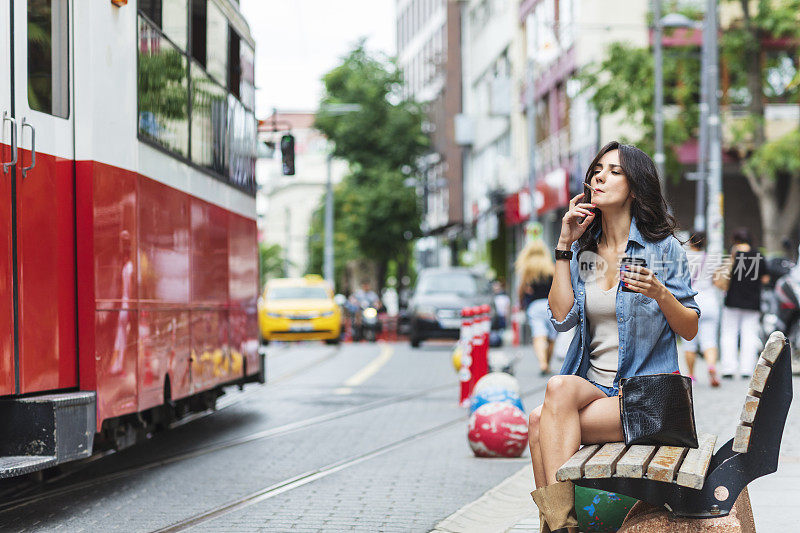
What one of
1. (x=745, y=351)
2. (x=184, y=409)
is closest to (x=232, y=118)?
(x=184, y=409)

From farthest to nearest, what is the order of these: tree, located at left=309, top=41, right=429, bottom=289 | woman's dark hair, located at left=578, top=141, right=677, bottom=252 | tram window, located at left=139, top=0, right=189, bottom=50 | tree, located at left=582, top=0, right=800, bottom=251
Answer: tree, located at left=309, top=41, right=429, bottom=289 → tree, located at left=582, top=0, right=800, bottom=251 → tram window, located at left=139, top=0, right=189, bottom=50 → woman's dark hair, located at left=578, top=141, right=677, bottom=252

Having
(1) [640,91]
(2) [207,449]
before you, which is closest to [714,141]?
(1) [640,91]

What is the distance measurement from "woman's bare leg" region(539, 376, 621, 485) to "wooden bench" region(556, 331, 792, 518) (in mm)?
208

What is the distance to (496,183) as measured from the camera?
55844mm

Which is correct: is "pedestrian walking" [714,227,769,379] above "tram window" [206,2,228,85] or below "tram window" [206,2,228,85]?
below

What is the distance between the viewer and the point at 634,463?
15.4 ft

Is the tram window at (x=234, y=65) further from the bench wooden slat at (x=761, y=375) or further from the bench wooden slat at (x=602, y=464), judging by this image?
the bench wooden slat at (x=761, y=375)

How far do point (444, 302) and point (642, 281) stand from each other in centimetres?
2745

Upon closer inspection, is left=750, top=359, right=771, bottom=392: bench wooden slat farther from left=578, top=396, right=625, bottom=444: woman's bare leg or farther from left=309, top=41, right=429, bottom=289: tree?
left=309, top=41, right=429, bottom=289: tree

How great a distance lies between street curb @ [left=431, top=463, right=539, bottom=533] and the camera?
23.8ft

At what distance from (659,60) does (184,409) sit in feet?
68.0

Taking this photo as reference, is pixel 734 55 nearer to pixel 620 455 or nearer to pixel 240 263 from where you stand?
pixel 240 263

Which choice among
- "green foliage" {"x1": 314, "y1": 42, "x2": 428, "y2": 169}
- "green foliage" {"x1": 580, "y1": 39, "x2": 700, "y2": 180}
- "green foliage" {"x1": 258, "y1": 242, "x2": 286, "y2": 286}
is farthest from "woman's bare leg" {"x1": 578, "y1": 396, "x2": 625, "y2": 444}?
"green foliage" {"x1": 258, "y1": 242, "x2": 286, "y2": 286}

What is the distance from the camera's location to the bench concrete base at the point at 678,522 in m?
4.84
